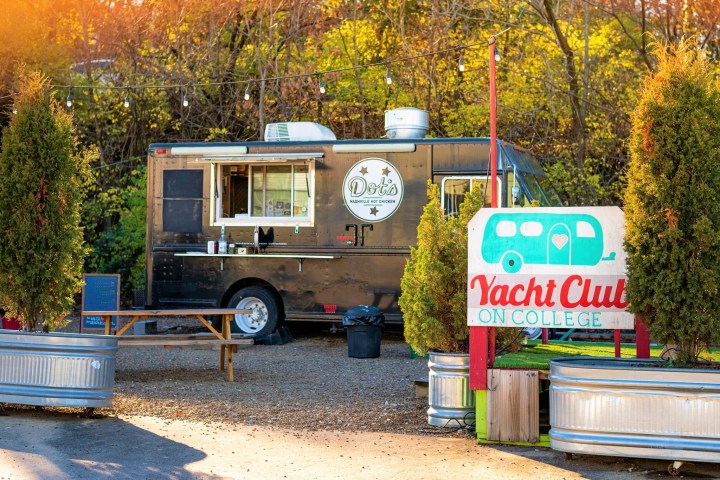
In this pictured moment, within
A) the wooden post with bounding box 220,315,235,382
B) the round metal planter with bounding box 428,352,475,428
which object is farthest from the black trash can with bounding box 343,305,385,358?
the round metal planter with bounding box 428,352,475,428

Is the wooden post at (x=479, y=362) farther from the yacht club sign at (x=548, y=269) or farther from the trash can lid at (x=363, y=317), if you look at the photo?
the trash can lid at (x=363, y=317)

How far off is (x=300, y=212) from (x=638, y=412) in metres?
8.89

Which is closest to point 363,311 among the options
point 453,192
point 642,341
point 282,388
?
point 453,192

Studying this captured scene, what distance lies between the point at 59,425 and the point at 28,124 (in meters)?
2.75

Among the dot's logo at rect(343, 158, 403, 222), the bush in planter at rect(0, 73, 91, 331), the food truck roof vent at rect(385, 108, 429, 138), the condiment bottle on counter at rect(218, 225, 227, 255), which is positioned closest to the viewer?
the bush in planter at rect(0, 73, 91, 331)

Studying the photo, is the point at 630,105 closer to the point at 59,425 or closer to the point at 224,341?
the point at 224,341

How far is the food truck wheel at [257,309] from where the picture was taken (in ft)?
48.6

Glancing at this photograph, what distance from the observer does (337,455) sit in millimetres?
6953

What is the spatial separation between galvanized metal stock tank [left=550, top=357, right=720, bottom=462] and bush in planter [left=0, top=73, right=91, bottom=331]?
4690mm

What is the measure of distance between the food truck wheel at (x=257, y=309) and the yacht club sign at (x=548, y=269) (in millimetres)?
7791

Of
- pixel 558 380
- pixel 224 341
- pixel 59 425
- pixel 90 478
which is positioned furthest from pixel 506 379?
pixel 224 341

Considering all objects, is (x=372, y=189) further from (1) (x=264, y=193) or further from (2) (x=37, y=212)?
(2) (x=37, y=212)

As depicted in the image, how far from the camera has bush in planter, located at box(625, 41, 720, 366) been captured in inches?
253

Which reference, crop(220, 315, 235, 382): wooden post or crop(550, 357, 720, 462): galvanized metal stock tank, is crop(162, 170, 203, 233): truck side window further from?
crop(550, 357, 720, 462): galvanized metal stock tank
